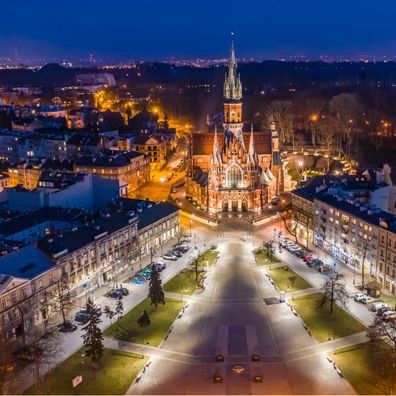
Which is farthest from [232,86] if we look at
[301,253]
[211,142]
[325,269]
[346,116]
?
[346,116]

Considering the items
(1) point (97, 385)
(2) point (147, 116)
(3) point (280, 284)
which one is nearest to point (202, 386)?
(1) point (97, 385)

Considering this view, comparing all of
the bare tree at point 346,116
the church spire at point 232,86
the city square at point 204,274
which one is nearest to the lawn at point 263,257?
the city square at point 204,274

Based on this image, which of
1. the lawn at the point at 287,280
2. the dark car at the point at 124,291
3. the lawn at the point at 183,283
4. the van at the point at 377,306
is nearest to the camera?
the van at the point at 377,306

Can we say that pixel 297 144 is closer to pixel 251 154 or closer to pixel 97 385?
pixel 251 154

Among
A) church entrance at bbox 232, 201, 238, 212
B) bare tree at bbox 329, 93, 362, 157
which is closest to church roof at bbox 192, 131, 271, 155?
church entrance at bbox 232, 201, 238, 212

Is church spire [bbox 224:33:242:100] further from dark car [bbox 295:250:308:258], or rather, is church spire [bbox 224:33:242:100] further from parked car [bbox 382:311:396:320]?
parked car [bbox 382:311:396:320]

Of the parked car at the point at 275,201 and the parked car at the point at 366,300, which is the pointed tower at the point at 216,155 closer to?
the parked car at the point at 275,201
